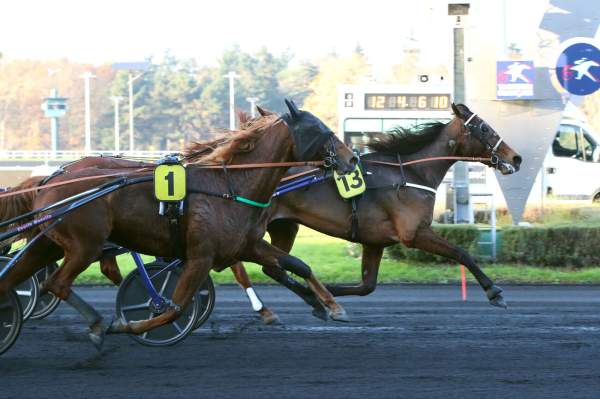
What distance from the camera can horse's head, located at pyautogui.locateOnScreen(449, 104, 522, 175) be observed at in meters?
8.46

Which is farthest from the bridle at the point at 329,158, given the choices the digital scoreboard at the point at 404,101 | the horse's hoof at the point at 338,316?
the digital scoreboard at the point at 404,101

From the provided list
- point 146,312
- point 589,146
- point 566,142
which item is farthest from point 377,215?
point 589,146

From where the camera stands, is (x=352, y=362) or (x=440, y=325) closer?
(x=352, y=362)

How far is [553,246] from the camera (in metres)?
11.9

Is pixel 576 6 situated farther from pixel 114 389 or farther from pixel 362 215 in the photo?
pixel 114 389

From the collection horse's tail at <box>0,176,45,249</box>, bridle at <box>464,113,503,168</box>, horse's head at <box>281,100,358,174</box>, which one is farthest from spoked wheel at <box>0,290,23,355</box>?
bridle at <box>464,113,503,168</box>

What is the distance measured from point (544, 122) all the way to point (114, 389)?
30.3 feet

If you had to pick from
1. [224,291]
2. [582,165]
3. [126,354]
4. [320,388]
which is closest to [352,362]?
[320,388]

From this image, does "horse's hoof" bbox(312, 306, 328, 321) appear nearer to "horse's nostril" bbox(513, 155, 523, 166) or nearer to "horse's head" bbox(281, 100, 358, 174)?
"horse's head" bbox(281, 100, 358, 174)

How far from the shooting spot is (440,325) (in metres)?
7.65

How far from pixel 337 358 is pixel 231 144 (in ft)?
5.32

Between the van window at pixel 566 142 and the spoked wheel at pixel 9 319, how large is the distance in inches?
627

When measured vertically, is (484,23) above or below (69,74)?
below

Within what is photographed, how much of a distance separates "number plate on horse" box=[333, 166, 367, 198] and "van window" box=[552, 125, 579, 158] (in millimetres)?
13300
